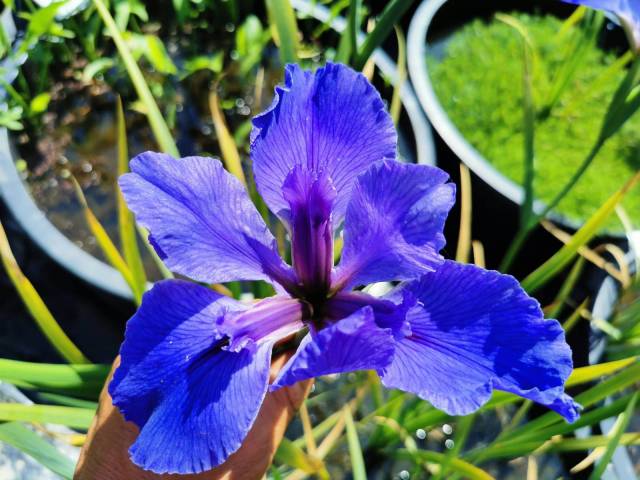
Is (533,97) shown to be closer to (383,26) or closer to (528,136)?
(528,136)

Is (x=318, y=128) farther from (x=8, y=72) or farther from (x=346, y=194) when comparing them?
(x=8, y=72)

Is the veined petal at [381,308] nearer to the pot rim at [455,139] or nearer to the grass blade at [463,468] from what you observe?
the grass blade at [463,468]

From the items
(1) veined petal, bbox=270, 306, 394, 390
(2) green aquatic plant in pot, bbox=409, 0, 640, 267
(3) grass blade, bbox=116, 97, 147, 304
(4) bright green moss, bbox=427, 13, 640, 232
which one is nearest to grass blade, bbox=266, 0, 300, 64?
(3) grass blade, bbox=116, 97, 147, 304

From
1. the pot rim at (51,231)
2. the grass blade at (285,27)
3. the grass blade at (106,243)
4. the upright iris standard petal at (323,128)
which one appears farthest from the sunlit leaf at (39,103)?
the upright iris standard petal at (323,128)

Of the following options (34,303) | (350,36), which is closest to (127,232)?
(34,303)

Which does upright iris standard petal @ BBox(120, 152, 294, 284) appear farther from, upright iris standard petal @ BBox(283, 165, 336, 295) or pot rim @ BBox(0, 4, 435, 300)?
pot rim @ BBox(0, 4, 435, 300)

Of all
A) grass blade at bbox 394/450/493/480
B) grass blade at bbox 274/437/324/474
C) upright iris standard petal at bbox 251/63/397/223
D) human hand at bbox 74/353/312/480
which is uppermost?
upright iris standard petal at bbox 251/63/397/223
